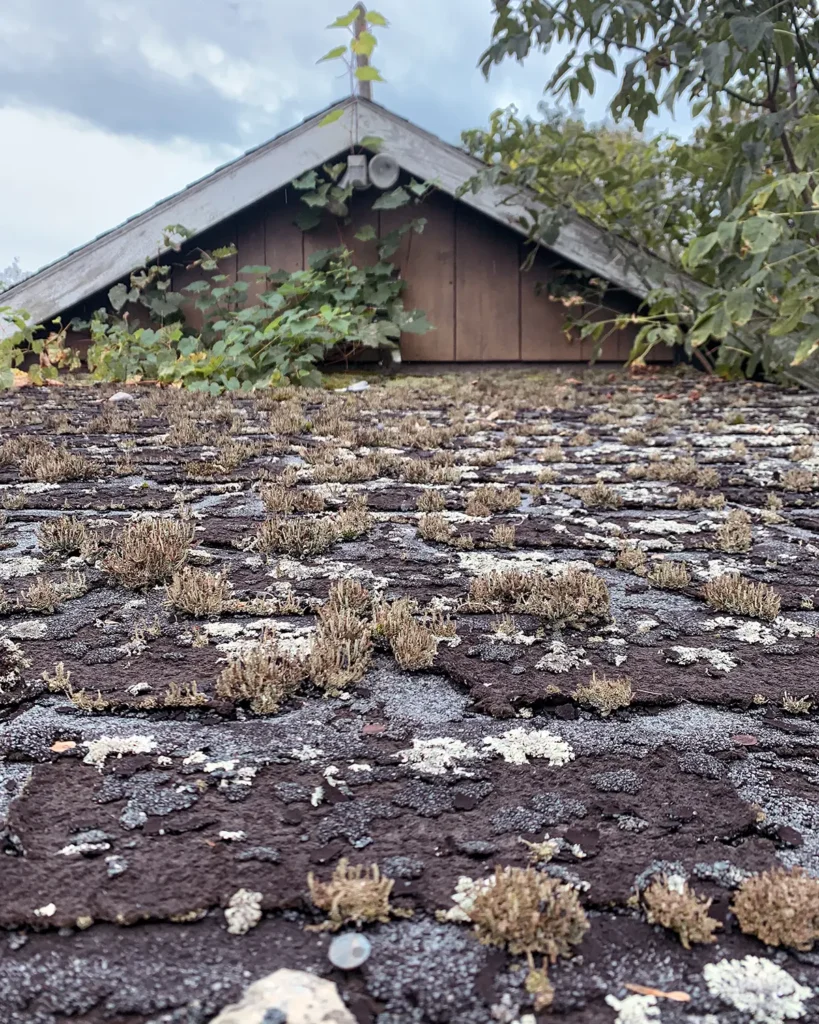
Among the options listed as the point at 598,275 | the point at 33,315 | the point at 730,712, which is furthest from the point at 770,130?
the point at 33,315

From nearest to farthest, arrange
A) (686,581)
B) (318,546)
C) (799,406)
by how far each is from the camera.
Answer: (686,581)
(318,546)
(799,406)

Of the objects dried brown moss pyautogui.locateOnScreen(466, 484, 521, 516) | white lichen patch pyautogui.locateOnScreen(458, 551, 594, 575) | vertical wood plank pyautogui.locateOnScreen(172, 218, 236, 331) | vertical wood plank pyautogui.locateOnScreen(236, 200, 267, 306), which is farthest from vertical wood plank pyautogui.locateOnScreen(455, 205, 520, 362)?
white lichen patch pyautogui.locateOnScreen(458, 551, 594, 575)

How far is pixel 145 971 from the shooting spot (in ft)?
2.89

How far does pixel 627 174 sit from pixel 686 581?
684cm

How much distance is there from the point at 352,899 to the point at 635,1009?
1.10 ft

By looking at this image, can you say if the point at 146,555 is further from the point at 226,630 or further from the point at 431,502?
the point at 431,502

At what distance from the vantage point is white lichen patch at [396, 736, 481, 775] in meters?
1.28

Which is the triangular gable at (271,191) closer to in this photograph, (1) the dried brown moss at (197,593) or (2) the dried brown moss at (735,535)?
(2) the dried brown moss at (735,535)

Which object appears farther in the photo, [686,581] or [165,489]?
[165,489]

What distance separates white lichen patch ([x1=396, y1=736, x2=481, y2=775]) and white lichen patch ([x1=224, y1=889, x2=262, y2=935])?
355 mm

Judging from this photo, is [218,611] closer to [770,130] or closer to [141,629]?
[141,629]

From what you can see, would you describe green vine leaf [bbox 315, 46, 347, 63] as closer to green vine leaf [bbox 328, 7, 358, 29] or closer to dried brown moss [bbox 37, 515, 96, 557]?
green vine leaf [bbox 328, 7, 358, 29]

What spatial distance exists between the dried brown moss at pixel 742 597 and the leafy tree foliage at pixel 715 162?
262cm

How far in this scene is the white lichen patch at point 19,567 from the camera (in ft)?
6.87
